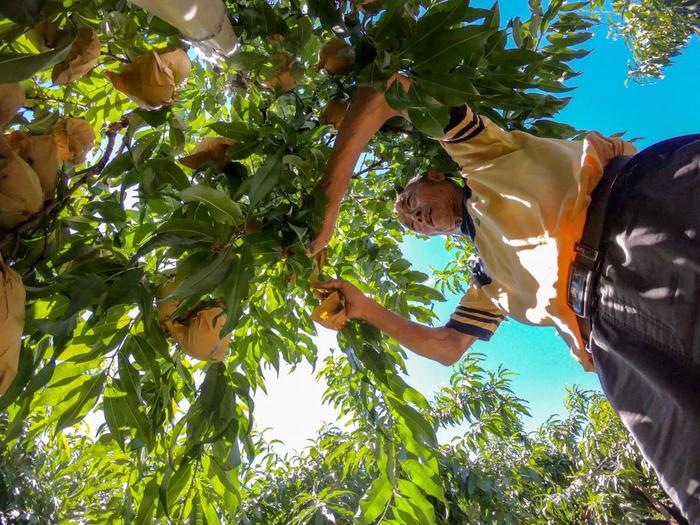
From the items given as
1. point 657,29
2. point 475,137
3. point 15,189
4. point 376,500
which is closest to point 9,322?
point 15,189

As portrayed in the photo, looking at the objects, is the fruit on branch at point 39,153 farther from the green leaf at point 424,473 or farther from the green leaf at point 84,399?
the green leaf at point 424,473

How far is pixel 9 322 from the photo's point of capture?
1.87 ft

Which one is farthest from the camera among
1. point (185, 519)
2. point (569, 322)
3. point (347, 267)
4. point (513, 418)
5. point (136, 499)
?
point (513, 418)

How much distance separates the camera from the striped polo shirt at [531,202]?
0.97 m

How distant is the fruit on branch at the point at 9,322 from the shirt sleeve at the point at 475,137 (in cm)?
86

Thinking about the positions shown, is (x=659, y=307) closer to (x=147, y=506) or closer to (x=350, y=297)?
(x=350, y=297)

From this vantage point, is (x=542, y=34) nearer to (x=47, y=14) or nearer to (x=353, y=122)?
(x=353, y=122)

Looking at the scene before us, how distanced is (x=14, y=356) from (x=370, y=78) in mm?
722

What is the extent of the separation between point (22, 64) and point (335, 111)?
2.40ft

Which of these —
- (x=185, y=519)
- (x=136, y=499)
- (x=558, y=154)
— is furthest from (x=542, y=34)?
(x=136, y=499)

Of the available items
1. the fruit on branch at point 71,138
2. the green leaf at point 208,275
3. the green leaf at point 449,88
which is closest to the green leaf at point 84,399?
the green leaf at point 208,275

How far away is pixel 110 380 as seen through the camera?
1.09 meters

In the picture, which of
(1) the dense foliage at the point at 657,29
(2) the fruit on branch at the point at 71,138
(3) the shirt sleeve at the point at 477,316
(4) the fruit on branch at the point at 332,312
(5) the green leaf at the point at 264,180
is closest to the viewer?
(5) the green leaf at the point at 264,180

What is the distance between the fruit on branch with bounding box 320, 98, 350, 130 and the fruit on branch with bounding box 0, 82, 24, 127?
0.67 metres
